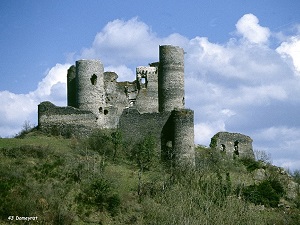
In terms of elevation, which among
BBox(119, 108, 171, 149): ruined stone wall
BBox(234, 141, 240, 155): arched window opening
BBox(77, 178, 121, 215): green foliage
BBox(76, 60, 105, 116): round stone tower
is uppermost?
BBox(76, 60, 105, 116): round stone tower

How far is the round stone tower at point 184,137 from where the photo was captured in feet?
182

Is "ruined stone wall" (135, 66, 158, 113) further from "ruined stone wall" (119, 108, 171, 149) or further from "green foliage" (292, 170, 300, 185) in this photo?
"green foliage" (292, 170, 300, 185)

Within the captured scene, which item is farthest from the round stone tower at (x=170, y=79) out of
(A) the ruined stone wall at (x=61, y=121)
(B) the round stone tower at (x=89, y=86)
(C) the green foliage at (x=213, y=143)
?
(A) the ruined stone wall at (x=61, y=121)

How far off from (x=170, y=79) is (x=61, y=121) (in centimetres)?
1046

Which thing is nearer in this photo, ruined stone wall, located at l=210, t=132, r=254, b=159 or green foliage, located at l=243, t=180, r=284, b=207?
green foliage, located at l=243, t=180, r=284, b=207

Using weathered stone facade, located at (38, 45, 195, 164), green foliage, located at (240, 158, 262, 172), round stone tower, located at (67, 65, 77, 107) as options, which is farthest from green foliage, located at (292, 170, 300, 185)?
round stone tower, located at (67, 65, 77, 107)

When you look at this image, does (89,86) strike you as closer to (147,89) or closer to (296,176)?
(147,89)

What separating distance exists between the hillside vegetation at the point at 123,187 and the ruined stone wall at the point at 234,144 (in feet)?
8.71

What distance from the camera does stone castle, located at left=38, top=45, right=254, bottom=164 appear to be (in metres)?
56.7

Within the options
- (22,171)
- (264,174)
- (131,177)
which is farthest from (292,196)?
(22,171)

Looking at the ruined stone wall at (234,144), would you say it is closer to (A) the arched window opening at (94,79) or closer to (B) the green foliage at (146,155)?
(B) the green foliage at (146,155)

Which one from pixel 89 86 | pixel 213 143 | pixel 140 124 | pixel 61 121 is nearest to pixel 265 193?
pixel 213 143

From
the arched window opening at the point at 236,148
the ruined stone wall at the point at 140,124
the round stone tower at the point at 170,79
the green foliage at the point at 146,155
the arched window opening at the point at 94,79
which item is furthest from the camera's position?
the arched window opening at the point at 236,148

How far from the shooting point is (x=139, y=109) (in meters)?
62.0
